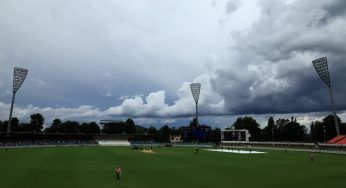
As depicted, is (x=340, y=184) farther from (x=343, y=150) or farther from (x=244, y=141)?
(x=244, y=141)

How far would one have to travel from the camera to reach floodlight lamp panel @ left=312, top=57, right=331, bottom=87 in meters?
95.3

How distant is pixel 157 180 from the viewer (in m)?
33.1

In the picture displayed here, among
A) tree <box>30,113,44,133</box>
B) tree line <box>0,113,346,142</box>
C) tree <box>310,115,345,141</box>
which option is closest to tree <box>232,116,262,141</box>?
tree line <box>0,113,346,142</box>

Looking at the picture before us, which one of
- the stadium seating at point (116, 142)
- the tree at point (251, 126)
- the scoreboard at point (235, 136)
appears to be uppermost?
the tree at point (251, 126)

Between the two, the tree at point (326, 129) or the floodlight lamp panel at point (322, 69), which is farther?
the tree at point (326, 129)

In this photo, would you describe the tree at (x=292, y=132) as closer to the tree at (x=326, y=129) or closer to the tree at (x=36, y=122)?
the tree at (x=326, y=129)

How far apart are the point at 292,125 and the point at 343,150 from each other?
7498 cm

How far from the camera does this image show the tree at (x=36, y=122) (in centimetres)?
18962

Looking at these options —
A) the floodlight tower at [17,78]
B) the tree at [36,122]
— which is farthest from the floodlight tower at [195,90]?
the tree at [36,122]

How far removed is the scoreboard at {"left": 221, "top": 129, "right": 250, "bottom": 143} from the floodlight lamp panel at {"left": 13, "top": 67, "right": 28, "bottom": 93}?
79863 millimetres

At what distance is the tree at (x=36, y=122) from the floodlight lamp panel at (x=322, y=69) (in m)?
156

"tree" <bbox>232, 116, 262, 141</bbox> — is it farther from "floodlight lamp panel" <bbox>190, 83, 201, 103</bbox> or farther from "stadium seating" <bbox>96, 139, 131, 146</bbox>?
"stadium seating" <bbox>96, 139, 131, 146</bbox>

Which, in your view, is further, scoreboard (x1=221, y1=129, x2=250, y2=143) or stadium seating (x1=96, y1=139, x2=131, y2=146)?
stadium seating (x1=96, y1=139, x2=131, y2=146)

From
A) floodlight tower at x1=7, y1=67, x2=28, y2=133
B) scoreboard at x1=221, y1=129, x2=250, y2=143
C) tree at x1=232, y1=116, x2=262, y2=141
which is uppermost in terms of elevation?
floodlight tower at x1=7, y1=67, x2=28, y2=133
